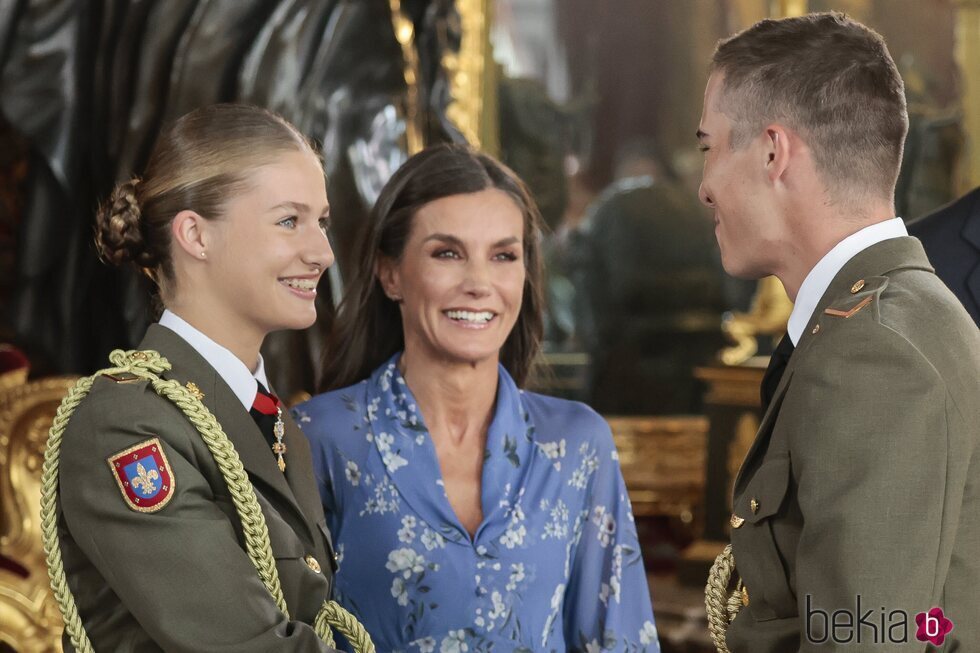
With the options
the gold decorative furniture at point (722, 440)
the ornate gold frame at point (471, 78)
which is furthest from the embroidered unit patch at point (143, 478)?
the gold decorative furniture at point (722, 440)

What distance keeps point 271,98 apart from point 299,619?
1.91 metres

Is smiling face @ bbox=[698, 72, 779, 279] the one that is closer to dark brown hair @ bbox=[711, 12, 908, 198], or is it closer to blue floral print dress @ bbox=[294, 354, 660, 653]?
dark brown hair @ bbox=[711, 12, 908, 198]

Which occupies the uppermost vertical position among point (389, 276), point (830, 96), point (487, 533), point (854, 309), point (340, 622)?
point (830, 96)

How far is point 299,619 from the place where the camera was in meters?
1.65

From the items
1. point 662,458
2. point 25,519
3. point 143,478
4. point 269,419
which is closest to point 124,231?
point 269,419

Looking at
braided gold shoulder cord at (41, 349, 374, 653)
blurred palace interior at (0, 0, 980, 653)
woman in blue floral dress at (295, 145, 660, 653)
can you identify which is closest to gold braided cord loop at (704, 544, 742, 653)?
woman in blue floral dress at (295, 145, 660, 653)

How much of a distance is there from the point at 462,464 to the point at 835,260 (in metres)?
0.99

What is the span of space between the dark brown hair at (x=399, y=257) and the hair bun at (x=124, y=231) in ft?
2.36

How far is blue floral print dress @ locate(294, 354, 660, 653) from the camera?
2152mm

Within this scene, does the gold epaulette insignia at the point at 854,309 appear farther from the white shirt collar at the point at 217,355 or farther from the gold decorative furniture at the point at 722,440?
the gold decorative furniture at the point at 722,440

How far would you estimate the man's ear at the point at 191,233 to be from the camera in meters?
1.69

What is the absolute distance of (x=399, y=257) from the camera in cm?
241

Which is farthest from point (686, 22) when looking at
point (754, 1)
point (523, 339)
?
point (523, 339)

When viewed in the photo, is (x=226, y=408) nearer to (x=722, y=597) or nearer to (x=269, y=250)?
(x=269, y=250)
